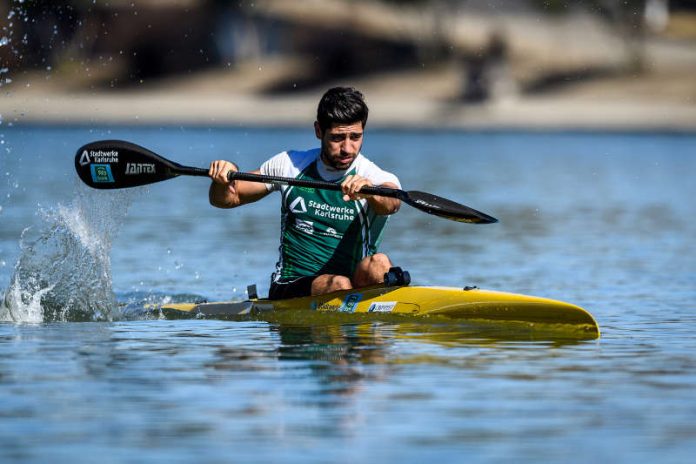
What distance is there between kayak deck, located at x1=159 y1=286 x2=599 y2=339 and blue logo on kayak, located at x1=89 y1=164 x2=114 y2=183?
179 cm

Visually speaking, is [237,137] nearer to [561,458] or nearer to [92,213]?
[92,213]

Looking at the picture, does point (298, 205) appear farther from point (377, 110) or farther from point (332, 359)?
point (377, 110)

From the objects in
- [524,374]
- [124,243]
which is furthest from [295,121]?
[524,374]

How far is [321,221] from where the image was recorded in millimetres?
12516

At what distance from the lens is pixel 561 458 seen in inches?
308

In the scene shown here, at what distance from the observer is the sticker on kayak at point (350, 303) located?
12.4 m

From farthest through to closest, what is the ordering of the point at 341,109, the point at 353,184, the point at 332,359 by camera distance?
the point at 341,109, the point at 353,184, the point at 332,359

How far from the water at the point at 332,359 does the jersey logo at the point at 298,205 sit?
0.91m

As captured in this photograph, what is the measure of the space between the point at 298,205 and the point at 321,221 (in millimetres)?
222

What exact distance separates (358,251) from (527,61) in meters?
56.6

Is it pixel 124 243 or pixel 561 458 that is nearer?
pixel 561 458

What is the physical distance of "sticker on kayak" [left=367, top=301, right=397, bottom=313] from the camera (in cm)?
1245

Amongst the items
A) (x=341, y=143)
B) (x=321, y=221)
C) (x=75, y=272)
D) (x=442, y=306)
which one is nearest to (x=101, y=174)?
(x=75, y=272)

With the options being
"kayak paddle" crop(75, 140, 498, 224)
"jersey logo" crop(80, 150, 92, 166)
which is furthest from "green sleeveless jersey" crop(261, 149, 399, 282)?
"jersey logo" crop(80, 150, 92, 166)
